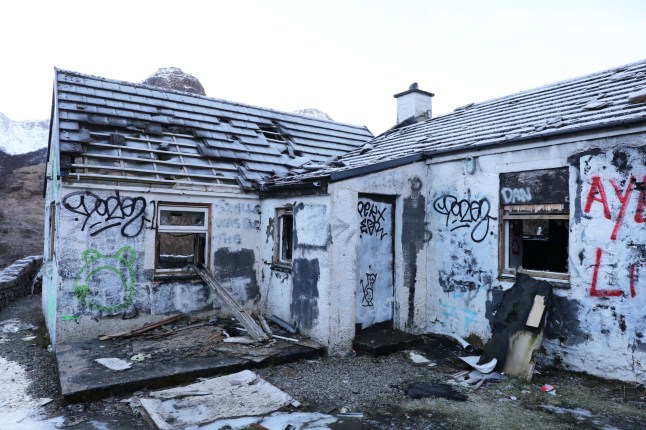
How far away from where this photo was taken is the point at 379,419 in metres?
5.04

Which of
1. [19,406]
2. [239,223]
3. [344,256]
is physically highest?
[239,223]

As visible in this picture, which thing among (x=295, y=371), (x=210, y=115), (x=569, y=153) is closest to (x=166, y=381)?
(x=295, y=371)

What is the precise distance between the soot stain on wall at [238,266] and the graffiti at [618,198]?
6579 millimetres

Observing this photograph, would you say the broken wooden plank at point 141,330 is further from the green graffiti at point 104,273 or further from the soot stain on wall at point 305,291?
the soot stain on wall at point 305,291

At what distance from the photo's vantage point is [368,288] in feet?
26.5

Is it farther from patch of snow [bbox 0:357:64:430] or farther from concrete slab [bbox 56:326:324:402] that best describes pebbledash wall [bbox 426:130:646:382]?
patch of snow [bbox 0:357:64:430]

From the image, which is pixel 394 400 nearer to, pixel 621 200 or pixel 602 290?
pixel 602 290

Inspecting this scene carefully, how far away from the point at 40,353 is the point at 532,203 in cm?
926

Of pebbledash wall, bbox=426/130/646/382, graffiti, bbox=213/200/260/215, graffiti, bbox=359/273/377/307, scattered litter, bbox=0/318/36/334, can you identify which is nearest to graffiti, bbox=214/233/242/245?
graffiti, bbox=213/200/260/215

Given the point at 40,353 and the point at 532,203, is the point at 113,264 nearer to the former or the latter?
the point at 40,353

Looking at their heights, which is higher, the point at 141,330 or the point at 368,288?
the point at 368,288

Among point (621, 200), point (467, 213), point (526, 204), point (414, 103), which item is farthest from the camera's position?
point (414, 103)

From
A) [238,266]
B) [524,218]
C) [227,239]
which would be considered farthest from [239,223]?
[524,218]

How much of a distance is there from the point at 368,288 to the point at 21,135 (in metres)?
55.8
